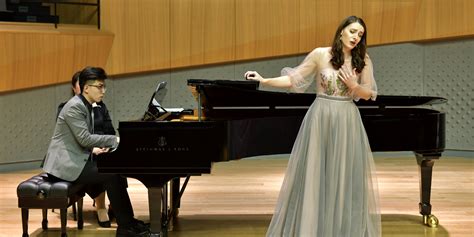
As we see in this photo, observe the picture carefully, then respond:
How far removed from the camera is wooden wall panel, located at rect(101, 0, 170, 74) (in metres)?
7.74

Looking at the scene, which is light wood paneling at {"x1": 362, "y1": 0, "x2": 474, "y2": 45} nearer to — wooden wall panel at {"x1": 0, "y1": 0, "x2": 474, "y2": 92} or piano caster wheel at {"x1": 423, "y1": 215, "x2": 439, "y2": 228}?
wooden wall panel at {"x1": 0, "y1": 0, "x2": 474, "y2": 92}

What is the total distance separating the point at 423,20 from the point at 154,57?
3.37m

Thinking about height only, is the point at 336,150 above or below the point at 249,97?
below

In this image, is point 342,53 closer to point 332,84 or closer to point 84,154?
point 332,84

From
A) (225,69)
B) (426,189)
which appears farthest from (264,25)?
(426,189)

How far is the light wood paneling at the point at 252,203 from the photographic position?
4.52 meters

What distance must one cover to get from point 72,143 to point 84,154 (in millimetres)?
106

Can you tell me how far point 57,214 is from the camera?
5.02 m

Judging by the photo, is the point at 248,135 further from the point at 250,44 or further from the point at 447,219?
the point at 250,44

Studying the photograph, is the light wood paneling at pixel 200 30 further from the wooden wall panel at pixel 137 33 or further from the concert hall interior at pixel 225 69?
the wooden wall panel at pixel 137 33

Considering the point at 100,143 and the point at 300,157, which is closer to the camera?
the point at 300,157

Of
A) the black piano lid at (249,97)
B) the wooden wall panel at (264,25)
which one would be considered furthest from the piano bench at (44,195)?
the wooden wall panel at (264,25)

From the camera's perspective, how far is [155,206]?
372 cm

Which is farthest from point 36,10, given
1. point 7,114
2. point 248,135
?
point 248,135
